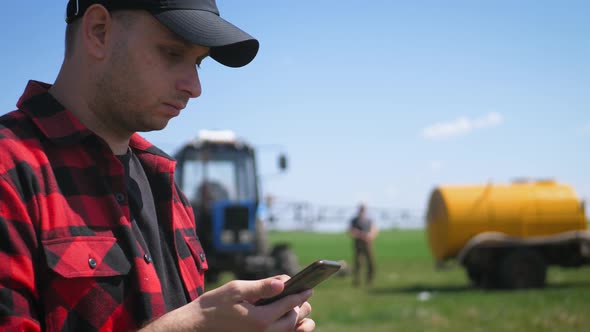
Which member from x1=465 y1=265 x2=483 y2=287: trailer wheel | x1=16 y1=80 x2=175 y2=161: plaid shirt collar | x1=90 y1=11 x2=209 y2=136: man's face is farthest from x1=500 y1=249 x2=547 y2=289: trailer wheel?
x1=16 y1=80 x2=175 y2=161: plaid shirt collar

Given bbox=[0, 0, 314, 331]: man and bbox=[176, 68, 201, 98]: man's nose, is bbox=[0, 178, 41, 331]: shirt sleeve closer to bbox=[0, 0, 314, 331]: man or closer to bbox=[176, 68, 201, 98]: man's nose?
bbox=[0, 0, 314, 331]: man

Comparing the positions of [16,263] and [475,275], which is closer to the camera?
[16,263]

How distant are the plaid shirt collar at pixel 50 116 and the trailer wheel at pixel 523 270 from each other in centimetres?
1269

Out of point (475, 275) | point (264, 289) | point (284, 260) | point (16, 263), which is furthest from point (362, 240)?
point (16, 263)

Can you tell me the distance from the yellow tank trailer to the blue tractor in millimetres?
3452

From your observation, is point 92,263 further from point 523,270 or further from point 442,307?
point 523,270

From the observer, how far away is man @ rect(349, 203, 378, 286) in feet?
47.7

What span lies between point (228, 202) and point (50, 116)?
11.8 meters

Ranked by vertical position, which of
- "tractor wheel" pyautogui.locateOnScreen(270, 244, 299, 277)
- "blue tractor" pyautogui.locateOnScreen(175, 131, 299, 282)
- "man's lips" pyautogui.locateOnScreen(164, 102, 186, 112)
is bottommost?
"tractor wheel" pyautogui.locateOnScreen(270, 244, 299, 277)

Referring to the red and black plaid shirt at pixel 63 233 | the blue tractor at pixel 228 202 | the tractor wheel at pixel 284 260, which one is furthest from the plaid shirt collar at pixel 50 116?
the tractor wheel at pixel 284 260

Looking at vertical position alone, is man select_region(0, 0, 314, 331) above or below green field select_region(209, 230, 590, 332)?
above

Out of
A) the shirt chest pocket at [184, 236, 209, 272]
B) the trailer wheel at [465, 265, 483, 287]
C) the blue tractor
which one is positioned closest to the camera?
the shirt chest pocket at [184, 236, 209, 272]

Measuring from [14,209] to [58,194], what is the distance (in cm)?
12

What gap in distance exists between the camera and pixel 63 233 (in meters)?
Result: 1.50
